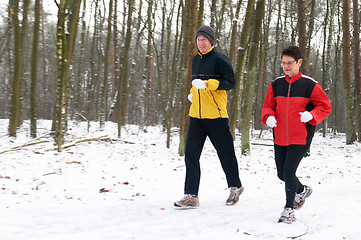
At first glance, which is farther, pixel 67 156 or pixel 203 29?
pixel 67 156

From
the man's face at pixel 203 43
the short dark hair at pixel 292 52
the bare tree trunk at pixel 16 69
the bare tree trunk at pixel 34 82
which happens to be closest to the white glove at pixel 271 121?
the short dark hair at pixel 292 52

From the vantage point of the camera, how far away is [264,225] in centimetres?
304

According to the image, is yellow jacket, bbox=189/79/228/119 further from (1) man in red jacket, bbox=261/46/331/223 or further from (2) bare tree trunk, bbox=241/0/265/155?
(2) bare tree trunk, bbox=241/0/265/155

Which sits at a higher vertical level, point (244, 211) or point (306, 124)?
point (306, 124)

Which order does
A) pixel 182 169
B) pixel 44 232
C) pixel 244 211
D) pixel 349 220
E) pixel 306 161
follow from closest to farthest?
pixel 44 232
pixel 349 220
pixel 244 211
pixel 182 169
pixel 306 161

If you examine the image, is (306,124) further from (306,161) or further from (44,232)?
(306,161)

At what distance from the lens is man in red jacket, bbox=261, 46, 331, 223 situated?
3131 mm

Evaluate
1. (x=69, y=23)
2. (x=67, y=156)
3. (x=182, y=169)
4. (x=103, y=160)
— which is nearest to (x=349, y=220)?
(x=182, y=169)

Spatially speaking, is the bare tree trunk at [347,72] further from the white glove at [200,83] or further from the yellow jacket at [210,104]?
the white glove at [200,83]

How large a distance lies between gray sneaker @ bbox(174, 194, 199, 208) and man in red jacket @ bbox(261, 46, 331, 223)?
45.3 inches

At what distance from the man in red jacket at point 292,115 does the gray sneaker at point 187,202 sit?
3.78ft

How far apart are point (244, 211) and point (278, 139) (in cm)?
101

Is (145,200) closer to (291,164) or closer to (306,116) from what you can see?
(291,164)

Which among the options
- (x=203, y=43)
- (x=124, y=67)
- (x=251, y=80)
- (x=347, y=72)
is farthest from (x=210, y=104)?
(x=347, y=72)
